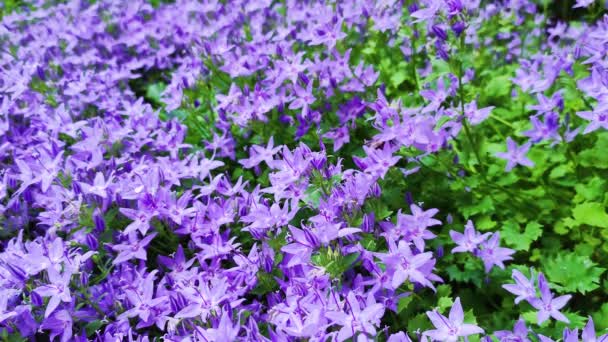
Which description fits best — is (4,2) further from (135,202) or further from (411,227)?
(411,227)

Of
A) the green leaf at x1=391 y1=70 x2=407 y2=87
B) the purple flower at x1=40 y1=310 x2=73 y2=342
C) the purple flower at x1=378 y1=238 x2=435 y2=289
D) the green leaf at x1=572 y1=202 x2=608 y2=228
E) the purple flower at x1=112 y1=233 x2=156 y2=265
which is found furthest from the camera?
the green leaf at x1=391 y1=70 x2=407 y2=87

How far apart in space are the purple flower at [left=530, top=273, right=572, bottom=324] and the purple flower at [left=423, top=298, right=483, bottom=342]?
1.17 ft

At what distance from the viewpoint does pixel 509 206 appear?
3.26 meters

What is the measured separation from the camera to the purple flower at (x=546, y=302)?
240 cm

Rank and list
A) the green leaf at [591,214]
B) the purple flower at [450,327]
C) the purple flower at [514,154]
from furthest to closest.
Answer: the purple flower at [514,154] < the green leaf at [591,214] < the purple flower at [450,327]

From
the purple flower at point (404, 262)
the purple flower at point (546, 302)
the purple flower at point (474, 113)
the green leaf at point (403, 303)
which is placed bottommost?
the purple flower at point (546, 302)

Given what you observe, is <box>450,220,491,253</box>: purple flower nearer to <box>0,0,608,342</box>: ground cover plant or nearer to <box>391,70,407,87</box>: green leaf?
<box>0,0,608,342</box>: ground cover plant

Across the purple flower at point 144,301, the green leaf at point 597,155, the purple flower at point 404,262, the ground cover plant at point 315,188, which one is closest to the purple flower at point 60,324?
the ground cover plant at point 315,188

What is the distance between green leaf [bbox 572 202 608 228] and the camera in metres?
2.93

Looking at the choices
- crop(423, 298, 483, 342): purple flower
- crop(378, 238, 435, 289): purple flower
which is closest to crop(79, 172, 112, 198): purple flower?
crop(378, 238, 435, 289): purple flower

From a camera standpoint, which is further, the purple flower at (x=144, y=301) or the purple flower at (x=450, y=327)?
the purple flower at (x=144, y=301)

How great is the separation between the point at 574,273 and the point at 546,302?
0.49 m

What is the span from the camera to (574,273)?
9.36ft

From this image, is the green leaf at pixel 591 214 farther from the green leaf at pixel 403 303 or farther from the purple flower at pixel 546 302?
the green leaf at pixel 403 303
